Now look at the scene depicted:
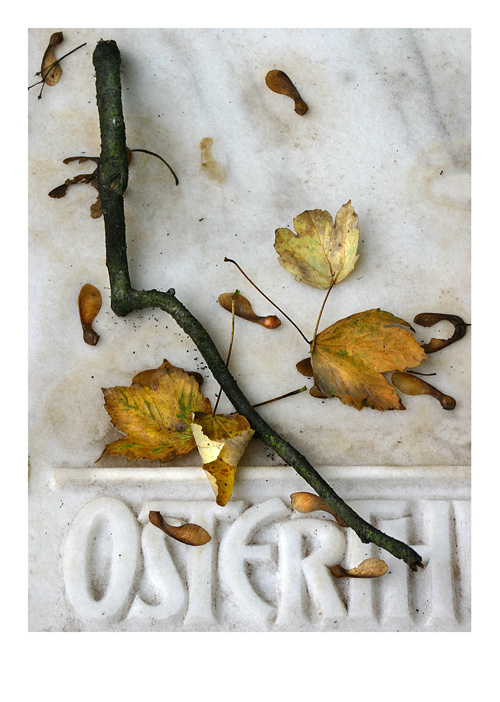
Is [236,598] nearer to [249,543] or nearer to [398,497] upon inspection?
[249,543]

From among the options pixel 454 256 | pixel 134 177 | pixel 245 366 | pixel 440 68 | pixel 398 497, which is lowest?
pixel 398 497

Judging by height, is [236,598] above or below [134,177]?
below

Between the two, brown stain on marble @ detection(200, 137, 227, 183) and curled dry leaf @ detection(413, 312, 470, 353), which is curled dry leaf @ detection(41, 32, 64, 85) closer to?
brown stain on marble @ detection(200, 137, 227, 183)

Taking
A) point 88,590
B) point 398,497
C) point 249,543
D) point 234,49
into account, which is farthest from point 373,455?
point 234,49

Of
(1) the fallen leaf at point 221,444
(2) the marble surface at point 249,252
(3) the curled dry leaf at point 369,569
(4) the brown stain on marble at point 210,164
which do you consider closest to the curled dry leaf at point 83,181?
(2) the marble surface at point 249,252

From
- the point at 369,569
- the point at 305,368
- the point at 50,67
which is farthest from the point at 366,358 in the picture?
the point at 50,67

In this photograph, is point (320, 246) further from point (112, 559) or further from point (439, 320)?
point (112, 559)
